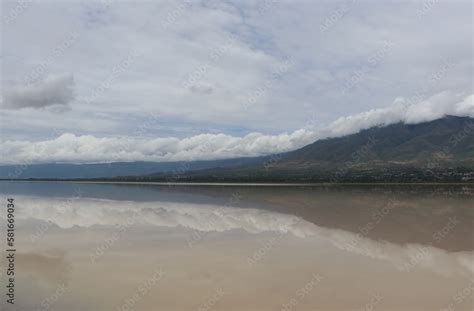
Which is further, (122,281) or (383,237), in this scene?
(383,237)

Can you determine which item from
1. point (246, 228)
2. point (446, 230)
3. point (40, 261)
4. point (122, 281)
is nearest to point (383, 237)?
point (446, 230)

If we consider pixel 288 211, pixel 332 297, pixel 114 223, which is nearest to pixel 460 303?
pixel 332 297

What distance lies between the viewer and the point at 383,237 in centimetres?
2956

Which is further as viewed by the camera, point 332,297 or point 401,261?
point 401,261

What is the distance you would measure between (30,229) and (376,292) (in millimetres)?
26819

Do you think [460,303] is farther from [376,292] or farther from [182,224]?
[182,224]

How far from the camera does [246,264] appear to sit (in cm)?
2141

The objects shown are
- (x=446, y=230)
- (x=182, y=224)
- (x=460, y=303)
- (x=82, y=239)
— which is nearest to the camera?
(x=460, y=303)

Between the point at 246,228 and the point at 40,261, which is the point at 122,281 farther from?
the point at 246,228

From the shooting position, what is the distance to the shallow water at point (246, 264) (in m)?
15.8

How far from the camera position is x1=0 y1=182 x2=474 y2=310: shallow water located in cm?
1577

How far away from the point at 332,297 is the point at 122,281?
8.23 m

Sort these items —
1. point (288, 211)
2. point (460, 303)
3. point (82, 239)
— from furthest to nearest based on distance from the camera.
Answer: point (288, 211) < point (82, 239) < point (460, 303)

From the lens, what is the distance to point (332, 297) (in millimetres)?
16250
